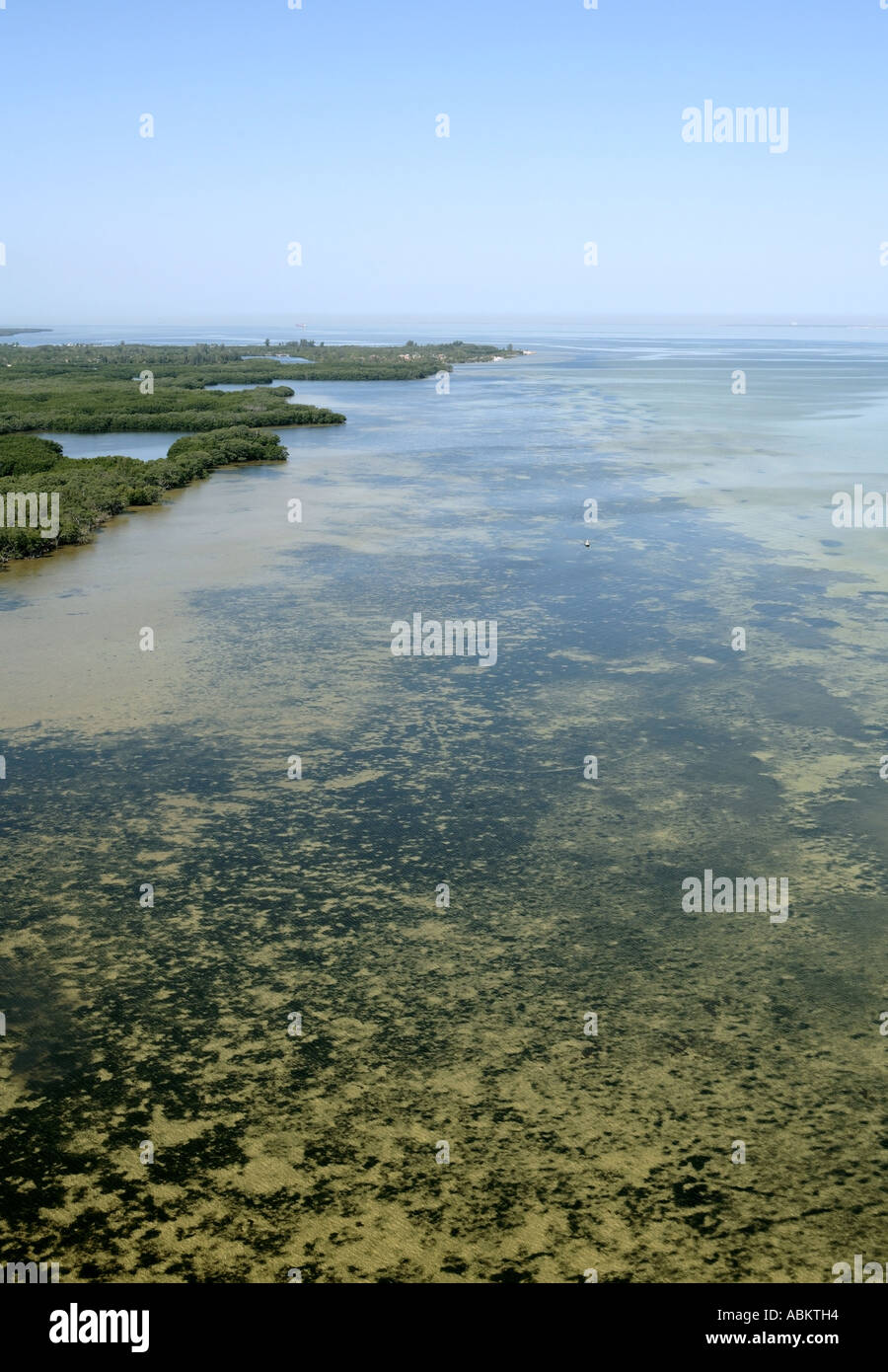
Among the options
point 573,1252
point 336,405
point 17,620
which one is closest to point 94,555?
point 17,620

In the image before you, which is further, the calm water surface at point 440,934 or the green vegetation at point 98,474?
the green vegetation at point 98,474

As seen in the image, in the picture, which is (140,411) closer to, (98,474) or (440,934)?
(98,474)

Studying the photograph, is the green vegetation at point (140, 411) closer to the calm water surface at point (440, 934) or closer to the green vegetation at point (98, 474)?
the green vegetation at point (98, 474)

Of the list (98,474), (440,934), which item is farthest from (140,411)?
(440,934)

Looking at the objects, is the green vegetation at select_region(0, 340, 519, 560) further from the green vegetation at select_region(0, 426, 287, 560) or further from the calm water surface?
the calm water surface

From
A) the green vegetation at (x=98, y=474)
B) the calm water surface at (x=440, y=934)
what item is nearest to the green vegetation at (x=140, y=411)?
the green vegetation at (x=98, y=474)

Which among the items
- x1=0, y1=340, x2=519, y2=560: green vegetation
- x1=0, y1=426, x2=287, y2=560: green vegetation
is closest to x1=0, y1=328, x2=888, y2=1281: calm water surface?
x1=0, y1=426, x2=287, y2=560: green vegetation
